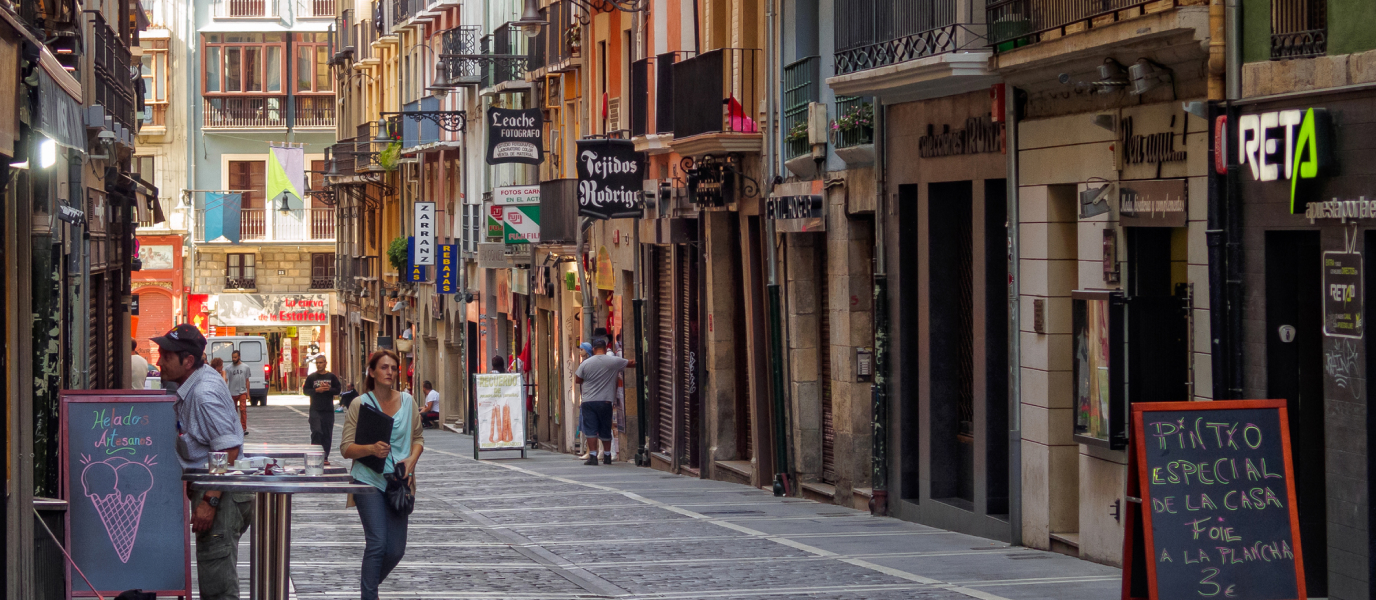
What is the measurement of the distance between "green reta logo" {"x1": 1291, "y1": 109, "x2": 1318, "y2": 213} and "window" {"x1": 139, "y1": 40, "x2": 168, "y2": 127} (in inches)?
2364

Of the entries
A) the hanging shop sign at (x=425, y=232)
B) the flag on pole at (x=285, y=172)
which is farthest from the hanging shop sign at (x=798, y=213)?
the flag on pole at (x=285, y=172)

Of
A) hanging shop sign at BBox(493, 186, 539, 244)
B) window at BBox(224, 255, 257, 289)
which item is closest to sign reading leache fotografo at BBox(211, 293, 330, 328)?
window at BBox(224, 255, 257, 289)

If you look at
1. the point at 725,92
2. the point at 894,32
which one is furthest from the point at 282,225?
the point at 894,32

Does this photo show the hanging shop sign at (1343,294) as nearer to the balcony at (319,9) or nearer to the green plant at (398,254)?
the green plant at (398,254)

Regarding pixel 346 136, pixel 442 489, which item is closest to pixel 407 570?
pixel 442 489

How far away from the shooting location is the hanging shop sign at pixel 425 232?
163 feet

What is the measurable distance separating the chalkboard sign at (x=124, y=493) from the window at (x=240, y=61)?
5857 centimetres

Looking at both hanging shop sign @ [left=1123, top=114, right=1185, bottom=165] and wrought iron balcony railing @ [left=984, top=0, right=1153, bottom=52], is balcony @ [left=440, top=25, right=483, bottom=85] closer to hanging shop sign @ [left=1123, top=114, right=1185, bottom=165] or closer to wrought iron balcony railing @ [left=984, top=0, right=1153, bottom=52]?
wrought iron balcony railing @ [left=984, top=0, right=1153, bottom=52]

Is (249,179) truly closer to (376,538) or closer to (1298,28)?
(376,538)

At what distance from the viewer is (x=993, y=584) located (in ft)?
41.3

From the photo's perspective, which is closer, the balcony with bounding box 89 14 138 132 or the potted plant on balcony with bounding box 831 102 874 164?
the potted plant on balcony with bounding box 831 102 874 164

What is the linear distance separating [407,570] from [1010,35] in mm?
6249

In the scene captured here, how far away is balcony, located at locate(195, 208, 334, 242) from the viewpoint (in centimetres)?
6781

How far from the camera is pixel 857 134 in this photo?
19375 millimetres
